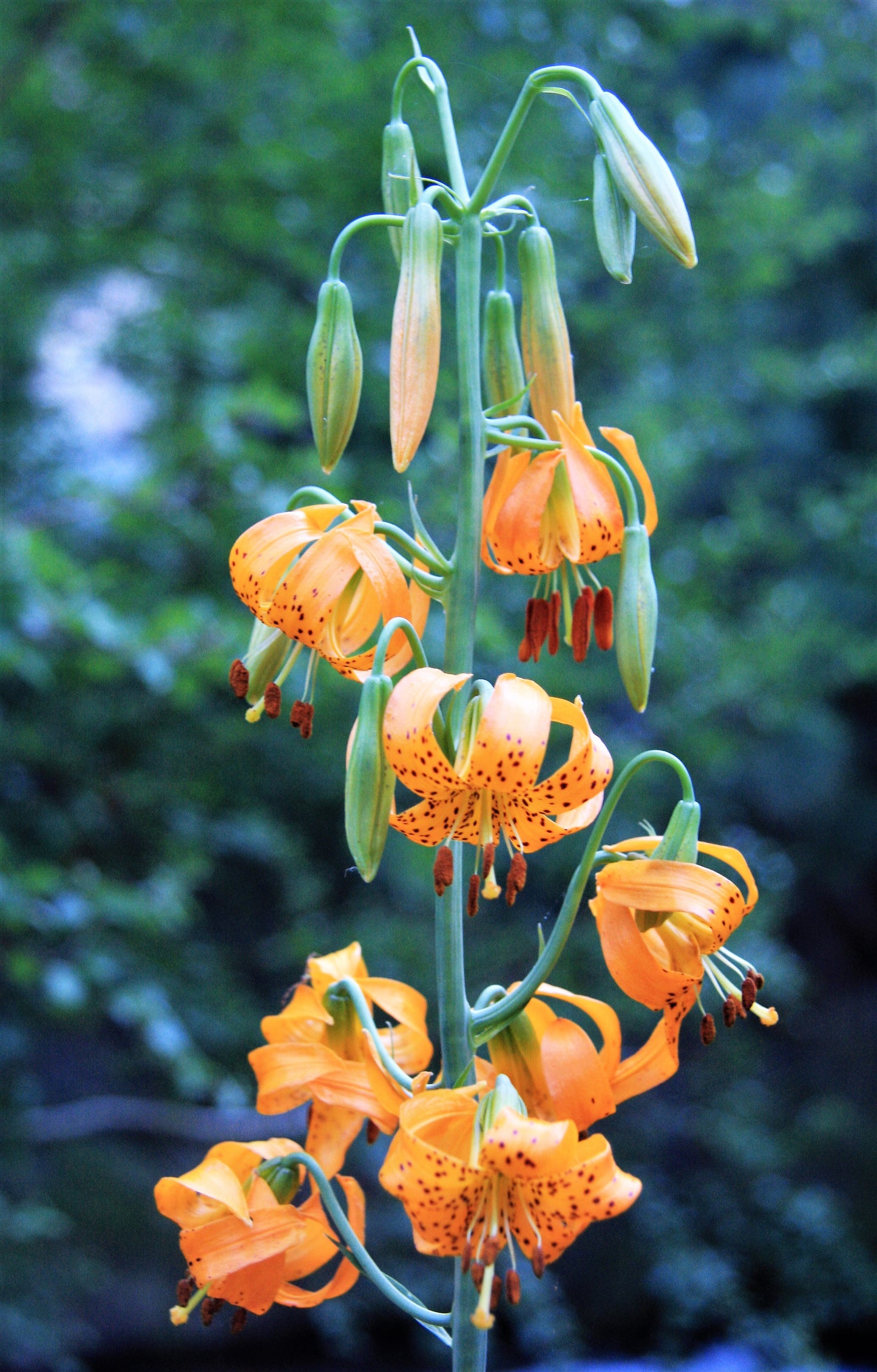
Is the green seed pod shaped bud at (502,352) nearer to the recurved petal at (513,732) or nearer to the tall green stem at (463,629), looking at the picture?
the tall green stem at (463,629)

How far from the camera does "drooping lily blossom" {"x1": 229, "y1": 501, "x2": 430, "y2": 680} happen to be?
65cm

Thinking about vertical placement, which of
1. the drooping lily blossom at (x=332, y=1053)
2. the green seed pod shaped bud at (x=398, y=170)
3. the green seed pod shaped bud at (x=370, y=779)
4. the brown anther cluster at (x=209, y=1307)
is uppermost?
the green seed pod shaped bud at (x=398, y=170)

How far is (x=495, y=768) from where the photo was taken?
0.60 m

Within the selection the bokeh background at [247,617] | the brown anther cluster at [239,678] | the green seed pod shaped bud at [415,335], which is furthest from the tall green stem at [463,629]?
the bokeh background at [247,617]

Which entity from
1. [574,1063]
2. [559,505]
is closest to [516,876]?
[574,1063]

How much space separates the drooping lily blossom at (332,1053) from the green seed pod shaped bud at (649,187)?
1.64ft

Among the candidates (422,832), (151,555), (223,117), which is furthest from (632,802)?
(422,832)

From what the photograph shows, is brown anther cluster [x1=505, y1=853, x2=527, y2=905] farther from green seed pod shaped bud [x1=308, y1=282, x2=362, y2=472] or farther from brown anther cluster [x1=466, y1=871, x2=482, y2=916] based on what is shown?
green seed pod shaped bud [x1=308, y1=282, x2=362, y2=472]

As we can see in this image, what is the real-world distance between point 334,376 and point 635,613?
238mm

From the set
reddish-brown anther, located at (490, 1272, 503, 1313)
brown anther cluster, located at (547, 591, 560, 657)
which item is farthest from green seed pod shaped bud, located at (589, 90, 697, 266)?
reddish-brown anther, located at (490, 1272, 503, 1313)

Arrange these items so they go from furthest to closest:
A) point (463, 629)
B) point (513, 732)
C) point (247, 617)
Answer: point (247, 617)
point (463, 629)
point (513, 732)

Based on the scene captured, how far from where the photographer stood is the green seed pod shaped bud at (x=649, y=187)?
68 cm

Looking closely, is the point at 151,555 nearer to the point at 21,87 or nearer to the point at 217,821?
the point at 217,821

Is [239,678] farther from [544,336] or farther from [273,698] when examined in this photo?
[544,336]
